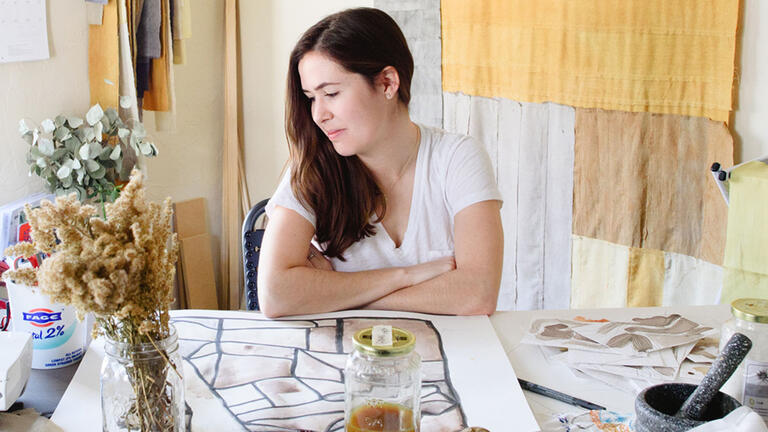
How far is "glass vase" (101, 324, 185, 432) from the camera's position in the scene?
3.08 ft

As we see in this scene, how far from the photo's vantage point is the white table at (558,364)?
45.4 inches

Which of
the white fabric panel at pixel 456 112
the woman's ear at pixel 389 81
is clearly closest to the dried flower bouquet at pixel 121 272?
the woman's ear at pixel 389 81

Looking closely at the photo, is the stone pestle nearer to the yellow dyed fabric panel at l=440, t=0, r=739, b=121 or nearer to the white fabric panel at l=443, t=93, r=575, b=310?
the yellow dyed fabric panel at l=440, t=0, r=739, b=121

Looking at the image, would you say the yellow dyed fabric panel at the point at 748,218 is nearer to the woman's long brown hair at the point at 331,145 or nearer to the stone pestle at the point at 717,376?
the woman's long brown hair at the point at 331,145

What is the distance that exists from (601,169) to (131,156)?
1625 mm

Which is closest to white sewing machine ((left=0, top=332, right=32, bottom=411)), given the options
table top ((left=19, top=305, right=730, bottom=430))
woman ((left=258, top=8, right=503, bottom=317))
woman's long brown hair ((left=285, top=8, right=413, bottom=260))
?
table top ((left=19, top=305, right=730, bottom=430))

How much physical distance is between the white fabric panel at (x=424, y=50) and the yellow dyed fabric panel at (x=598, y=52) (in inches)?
1.6

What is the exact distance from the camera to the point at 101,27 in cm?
242

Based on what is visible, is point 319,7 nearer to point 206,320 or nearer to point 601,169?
point 601,169

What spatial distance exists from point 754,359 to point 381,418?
547 millimetres

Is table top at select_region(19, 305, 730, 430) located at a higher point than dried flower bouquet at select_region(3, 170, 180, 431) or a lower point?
lower

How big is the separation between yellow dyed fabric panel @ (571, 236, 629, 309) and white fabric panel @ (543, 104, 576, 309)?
4 centimetres

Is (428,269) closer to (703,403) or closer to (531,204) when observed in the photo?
(703,403)

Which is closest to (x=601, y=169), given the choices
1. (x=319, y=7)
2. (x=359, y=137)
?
(x=359, y=137)
